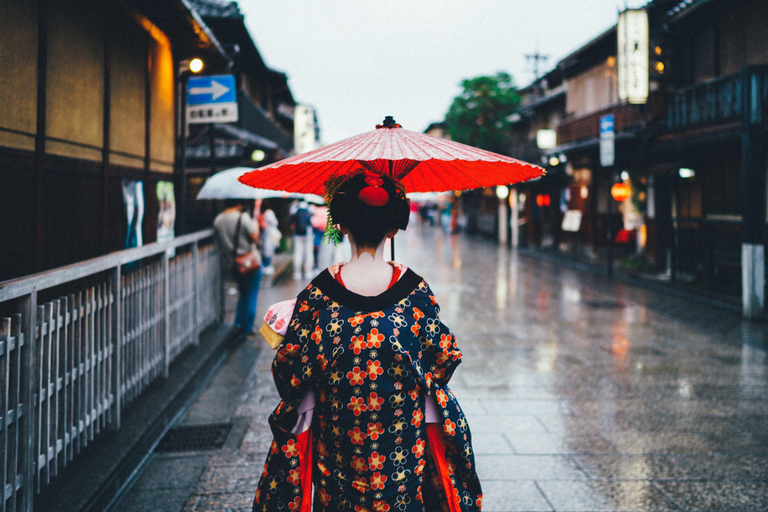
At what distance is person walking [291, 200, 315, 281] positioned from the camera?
1549cm

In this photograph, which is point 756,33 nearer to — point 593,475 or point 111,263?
point 593,475

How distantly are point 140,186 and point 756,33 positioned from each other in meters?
13.5

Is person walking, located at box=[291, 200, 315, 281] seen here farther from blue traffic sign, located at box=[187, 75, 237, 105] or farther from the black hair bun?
the black hair bun

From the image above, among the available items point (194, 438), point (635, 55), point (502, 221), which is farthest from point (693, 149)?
point (502, 221)

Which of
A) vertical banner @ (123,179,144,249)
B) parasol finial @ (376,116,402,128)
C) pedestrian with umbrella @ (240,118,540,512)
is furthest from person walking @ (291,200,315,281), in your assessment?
pedestrian with umbrella @ (240,118,540,512)

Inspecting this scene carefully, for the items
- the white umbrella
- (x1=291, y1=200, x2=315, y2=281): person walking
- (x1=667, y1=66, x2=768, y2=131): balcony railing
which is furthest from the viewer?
(x1=291, y1=200, x2=315, y2=281): person walking

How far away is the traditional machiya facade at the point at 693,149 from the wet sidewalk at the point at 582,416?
2.86 meters

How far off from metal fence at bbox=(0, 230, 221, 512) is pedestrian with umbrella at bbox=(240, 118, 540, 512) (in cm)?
151

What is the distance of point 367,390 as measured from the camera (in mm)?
2406

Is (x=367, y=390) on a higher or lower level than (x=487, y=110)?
lower

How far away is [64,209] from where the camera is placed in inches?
233

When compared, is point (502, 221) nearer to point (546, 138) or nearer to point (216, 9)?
point (546, 138)

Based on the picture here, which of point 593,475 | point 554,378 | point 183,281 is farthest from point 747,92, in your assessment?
point 183,281

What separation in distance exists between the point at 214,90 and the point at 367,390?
27.4 feet
